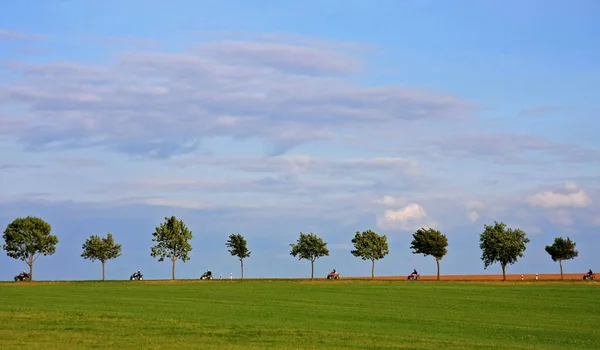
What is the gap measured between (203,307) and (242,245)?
77820 millimetres

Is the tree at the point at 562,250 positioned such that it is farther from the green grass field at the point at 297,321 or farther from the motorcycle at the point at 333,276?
the green grass field at the point at 297,321

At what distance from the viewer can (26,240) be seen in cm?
12600

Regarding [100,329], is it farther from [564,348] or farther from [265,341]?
[564,348]

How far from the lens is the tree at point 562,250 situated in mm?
136375

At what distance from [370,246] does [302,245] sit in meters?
11.7

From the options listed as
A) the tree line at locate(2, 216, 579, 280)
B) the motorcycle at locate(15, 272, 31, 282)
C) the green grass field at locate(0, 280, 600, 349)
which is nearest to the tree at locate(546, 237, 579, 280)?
the tree line at locate(2, 216, 579, 280)

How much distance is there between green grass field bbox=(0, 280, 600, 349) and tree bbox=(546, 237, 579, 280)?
57623 mm

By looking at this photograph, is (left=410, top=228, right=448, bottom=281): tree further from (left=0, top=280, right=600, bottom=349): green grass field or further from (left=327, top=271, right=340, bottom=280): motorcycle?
(left=0, top=280, right=600, bottom=349): green grass field

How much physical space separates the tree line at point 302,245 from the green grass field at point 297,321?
51.1m

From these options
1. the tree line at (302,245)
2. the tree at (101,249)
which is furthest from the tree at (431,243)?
the tree at (101,249)

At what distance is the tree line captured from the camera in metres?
126

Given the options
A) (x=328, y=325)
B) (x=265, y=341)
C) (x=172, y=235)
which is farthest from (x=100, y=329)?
(x=172, y=235)

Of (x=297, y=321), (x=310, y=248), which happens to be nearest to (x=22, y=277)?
(x=310, y=248)

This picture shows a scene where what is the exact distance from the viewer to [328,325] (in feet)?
160
